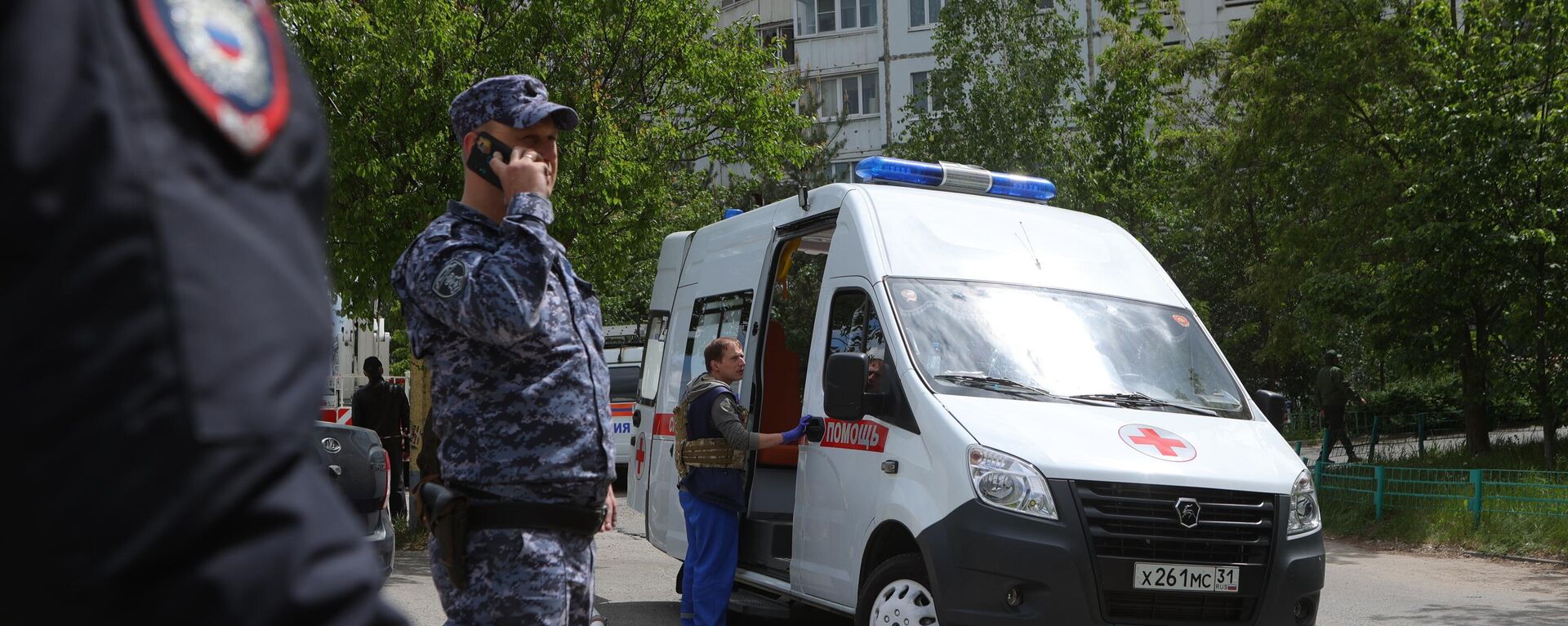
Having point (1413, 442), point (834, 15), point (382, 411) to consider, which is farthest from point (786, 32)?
point (382, 411)

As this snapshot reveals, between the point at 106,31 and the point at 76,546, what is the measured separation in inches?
12.8

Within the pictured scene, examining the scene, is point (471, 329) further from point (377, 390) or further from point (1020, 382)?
point (377, 390)

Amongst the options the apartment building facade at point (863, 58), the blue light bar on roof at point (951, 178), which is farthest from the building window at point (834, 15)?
the blue light bar on roof at point (951, 178)

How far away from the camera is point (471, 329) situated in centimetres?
304

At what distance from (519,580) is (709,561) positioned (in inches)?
192

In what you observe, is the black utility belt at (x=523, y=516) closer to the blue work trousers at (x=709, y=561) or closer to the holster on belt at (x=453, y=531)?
the holster on belt at (x=453, y=531)

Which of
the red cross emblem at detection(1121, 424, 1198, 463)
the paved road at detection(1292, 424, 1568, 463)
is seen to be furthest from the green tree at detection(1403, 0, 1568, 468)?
the red cross emblem at detection(1121, 424, 1198, 463)

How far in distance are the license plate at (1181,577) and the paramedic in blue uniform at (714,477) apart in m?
2.27

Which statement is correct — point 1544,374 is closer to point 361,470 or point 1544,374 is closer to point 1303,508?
point 1303,508

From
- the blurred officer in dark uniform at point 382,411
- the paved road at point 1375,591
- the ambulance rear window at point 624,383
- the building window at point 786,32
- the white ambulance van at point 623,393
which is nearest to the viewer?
the paved road at point 1375,591

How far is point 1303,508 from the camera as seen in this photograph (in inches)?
258

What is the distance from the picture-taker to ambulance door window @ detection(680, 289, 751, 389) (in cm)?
880

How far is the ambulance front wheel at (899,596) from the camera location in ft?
20.8

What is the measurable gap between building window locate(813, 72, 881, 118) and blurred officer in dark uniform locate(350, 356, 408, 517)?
26.9 m
